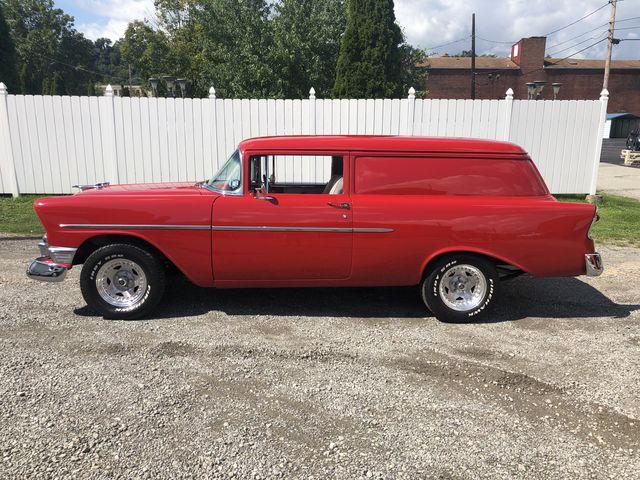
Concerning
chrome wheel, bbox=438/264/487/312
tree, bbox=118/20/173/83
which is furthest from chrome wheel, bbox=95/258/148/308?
tree, bbox=118/20/173/83

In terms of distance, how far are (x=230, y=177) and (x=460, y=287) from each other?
2.50 metres

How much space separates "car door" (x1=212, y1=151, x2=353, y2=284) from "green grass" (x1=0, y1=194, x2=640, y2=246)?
17.5 ft

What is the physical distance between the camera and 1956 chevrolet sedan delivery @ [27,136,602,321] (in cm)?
463

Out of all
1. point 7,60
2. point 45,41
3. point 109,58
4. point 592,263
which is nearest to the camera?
point 592,263

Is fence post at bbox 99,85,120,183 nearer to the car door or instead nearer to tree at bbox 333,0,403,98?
the car door

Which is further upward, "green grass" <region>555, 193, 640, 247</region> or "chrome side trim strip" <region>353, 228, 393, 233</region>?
"chrome side trim strip" <region>353, 228, 393, 233</region>

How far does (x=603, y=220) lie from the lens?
1008cm

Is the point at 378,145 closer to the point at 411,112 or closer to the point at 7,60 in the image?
the point at 411,112

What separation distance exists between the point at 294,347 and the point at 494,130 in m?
8.88

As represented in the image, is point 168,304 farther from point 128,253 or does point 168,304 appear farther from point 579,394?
point 579,394

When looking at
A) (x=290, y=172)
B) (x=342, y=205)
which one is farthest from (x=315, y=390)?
(x=290, y=172)

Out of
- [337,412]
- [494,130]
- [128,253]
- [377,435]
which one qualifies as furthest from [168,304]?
[494,130]

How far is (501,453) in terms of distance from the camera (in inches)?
112

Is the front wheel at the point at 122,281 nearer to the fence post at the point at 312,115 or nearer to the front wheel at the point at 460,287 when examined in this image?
the front wheel at the point at 460,287
